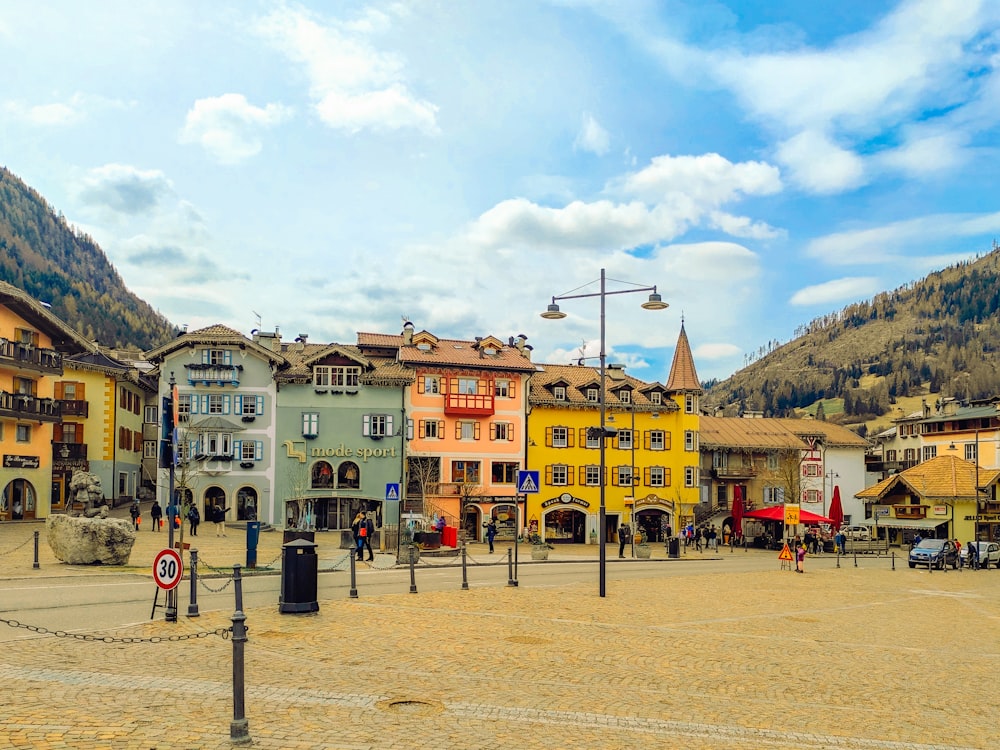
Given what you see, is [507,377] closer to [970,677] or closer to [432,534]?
[432,534]

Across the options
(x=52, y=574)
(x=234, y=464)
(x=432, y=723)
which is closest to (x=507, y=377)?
(x=234, y=464)

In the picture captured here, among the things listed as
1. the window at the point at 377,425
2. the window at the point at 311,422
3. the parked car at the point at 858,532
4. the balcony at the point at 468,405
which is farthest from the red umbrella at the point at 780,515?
the window at the point at 311,422

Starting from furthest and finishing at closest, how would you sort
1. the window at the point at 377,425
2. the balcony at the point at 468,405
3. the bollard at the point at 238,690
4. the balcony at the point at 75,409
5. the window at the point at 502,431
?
1. the window at the point at 502,431
2. the balcony at the point at 468,405
3. the window at the point at 377,425
4. the balcony at the point at 75,409
5. the bollard at the point at 238,690

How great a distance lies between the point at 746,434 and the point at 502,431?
22.8 metres

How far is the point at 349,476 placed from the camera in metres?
52.1

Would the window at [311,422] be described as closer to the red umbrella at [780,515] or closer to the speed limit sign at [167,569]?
the red umbrella at [780,515]

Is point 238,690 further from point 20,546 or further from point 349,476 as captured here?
point 349,476

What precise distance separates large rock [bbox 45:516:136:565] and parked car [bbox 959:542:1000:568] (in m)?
36.8

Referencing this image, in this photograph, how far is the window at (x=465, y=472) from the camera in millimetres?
53906

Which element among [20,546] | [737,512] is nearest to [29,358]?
[20,546]

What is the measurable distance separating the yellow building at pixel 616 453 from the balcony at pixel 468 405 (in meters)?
3.50

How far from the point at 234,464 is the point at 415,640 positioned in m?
38.9

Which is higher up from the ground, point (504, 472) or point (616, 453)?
point (616, 453)

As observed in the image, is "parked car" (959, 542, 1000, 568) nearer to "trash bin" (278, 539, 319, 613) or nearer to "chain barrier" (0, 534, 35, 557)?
"trash bin" (278, 539, 319, 613)
